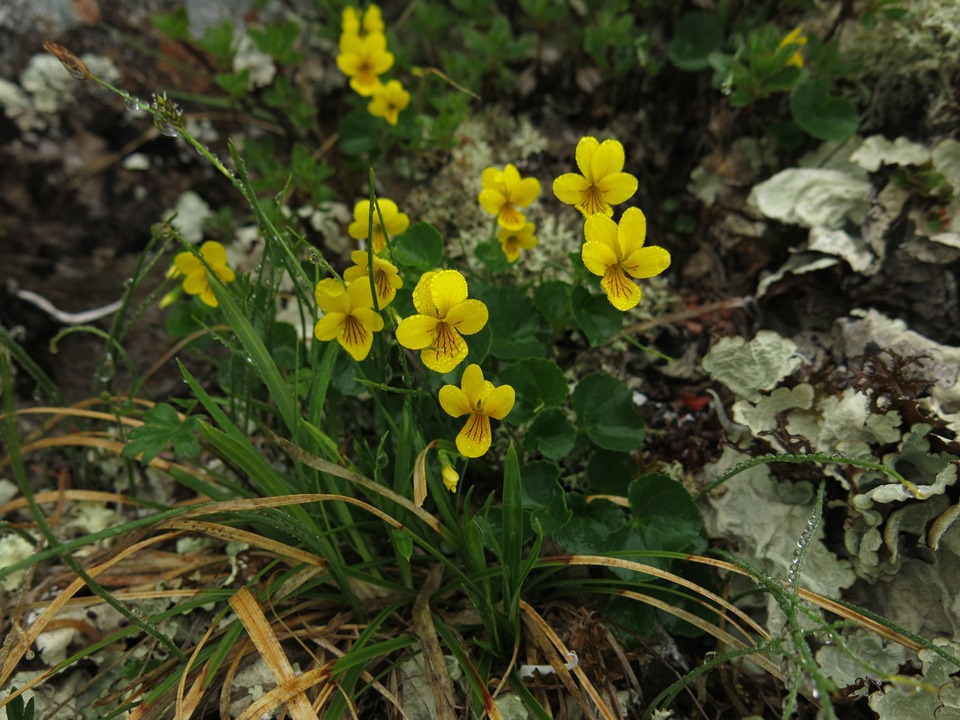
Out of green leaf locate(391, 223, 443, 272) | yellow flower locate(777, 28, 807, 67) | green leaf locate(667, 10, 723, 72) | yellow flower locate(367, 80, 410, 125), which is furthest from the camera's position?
green leaf locate(667, 10, 723, 72)

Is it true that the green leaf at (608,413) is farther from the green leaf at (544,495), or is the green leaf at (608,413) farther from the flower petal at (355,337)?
the flower petal at (355,337)

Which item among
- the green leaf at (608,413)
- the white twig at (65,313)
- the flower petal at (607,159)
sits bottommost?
the green leaf at (608,413)

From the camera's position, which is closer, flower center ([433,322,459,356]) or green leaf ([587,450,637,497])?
flower center ([433,322,459,356])

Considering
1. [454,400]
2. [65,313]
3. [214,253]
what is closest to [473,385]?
[454,400]

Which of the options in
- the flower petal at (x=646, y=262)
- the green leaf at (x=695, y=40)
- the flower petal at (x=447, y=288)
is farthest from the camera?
the green leaf at (x=695, y=40)

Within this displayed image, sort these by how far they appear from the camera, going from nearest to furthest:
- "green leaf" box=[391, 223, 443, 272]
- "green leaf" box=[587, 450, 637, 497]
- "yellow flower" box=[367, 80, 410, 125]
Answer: "green leaf" box=[391, 223, 443, 272]
"green leaf" box=[587, 450, 637, 497]
"yellow flower" box=[367, 80, 410, 125]

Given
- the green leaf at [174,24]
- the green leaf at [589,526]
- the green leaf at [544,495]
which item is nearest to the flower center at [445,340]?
the green leaf at [544,495]

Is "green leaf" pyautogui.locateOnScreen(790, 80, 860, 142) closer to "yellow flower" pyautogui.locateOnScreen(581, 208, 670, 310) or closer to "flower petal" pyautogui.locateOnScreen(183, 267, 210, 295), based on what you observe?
"yellow flower" pyautogui.locateOnScreen(581, 208, 670, 310)

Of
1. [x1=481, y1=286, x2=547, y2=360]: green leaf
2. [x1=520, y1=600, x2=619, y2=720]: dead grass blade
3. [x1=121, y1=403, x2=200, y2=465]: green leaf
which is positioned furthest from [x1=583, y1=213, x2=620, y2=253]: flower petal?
[x1=121, y1=403, x2=200, y2=465]: green leaf
